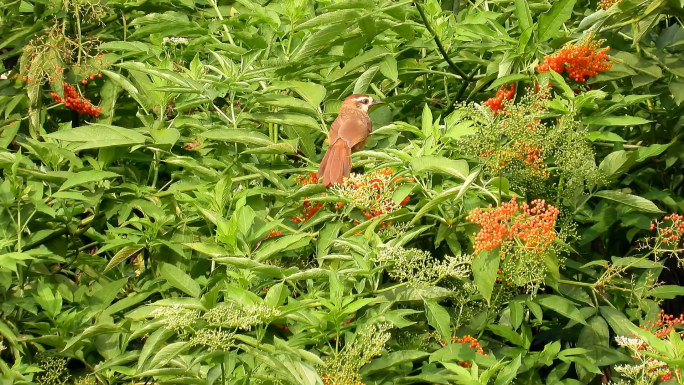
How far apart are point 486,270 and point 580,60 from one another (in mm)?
1145

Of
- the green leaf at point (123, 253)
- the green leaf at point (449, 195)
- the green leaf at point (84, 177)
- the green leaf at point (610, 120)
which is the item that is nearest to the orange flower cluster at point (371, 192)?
the green leaf at point (449, 195)

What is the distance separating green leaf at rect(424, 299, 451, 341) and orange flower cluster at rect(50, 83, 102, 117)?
2235mm

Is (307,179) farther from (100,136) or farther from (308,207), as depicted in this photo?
(100,136)

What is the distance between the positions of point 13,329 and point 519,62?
230cm

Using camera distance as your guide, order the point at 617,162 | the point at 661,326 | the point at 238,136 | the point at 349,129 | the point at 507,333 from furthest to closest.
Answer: the point at 349,129
the point at 238,136
the point at 617,162
the point at 661,326
the point at 507,333

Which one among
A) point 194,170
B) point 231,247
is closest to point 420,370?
point 231,247

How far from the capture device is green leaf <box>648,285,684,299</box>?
153 inches

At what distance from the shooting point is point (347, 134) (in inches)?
177

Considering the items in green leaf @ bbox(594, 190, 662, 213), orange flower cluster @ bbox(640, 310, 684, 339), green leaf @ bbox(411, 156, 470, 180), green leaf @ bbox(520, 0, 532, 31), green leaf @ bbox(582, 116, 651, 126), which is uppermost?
green leaf @ bbox(520, 0, 532, 31)

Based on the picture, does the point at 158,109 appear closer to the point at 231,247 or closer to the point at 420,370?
the point at 231,247

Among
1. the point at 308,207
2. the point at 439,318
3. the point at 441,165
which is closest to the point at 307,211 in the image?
the point at 308,207

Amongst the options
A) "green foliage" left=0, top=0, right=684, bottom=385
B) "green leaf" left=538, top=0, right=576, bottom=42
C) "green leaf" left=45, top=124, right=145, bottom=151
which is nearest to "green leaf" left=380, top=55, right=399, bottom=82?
"green foliage" left=0, top=0, right=684, bottom=385

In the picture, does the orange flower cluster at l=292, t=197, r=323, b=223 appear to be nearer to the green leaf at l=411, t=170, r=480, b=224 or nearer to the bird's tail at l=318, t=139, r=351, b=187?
the bird's tail at l=318, t=139, r=351, b=187

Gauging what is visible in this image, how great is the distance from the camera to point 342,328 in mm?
3518
